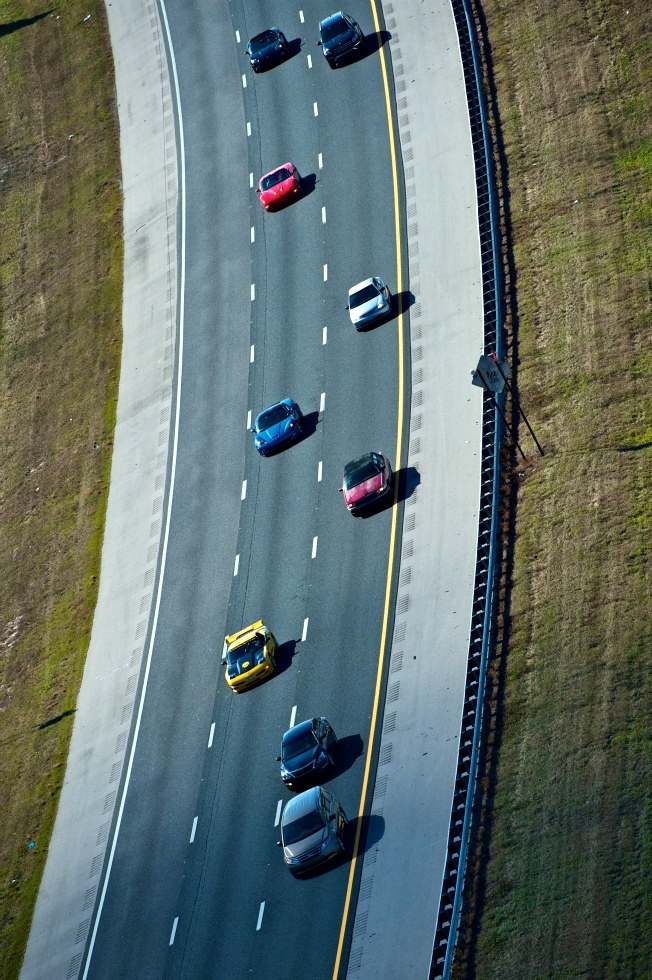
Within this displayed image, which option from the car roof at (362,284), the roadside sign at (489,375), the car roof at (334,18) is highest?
the car roof at (334,18)

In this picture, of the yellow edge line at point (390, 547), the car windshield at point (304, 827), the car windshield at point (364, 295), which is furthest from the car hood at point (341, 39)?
the car windshield at point (304, 827)

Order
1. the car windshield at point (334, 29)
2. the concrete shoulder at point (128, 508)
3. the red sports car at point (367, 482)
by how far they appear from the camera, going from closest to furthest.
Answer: the concrete shoulder at point (128, 508) < the red sports car at point (367, 482) < the car windshield at point (334, 29)

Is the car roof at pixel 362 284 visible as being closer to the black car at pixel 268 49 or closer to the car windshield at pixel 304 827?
the black car at pixel 268 49

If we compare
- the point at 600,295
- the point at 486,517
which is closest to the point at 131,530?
the point at 486,517

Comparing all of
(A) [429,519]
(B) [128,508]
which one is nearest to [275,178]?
(B) [128,508]

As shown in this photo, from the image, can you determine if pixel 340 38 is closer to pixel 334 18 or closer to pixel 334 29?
pixel 334 29

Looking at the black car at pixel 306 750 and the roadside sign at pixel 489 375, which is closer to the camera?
the roadside sign at pixel 489 375

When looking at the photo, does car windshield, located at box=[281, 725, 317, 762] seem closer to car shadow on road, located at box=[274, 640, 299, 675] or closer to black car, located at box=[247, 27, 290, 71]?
car shadow on road, located at box=[274, 640, 299, 675]
